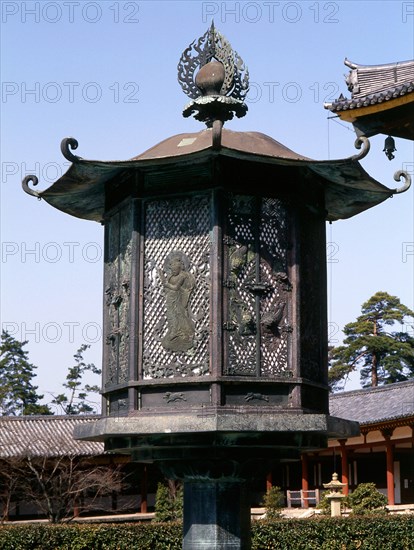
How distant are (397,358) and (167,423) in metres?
47.3

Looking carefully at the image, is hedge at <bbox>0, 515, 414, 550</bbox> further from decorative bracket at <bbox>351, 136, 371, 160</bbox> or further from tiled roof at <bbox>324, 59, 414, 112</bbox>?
decorative bracket at <bbox>351, 136, 371, 160</bbox>

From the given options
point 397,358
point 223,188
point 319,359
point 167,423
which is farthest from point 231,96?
point 397,358

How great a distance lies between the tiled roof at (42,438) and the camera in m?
32.8

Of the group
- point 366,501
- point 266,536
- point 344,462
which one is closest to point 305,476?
point 344,462

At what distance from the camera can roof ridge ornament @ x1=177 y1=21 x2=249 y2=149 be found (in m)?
6.09

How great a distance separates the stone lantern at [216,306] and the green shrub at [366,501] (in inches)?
738

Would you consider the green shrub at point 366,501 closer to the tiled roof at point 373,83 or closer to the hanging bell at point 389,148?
the hanging bell at point 389,148

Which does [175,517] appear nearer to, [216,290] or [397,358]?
[216,290]

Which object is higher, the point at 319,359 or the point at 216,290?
the point at 216,290

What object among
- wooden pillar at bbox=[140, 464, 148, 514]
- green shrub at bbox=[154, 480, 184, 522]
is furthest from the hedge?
wooden pillar at bbox=[140, 464, 148, 514]

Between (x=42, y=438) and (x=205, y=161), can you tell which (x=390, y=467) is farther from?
(x=205, y=161)

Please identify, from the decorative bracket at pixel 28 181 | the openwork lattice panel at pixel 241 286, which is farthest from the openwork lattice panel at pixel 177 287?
the decorative bracket at pixel 28 181

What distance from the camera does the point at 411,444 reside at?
28469mm

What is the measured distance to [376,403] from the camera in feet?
106
